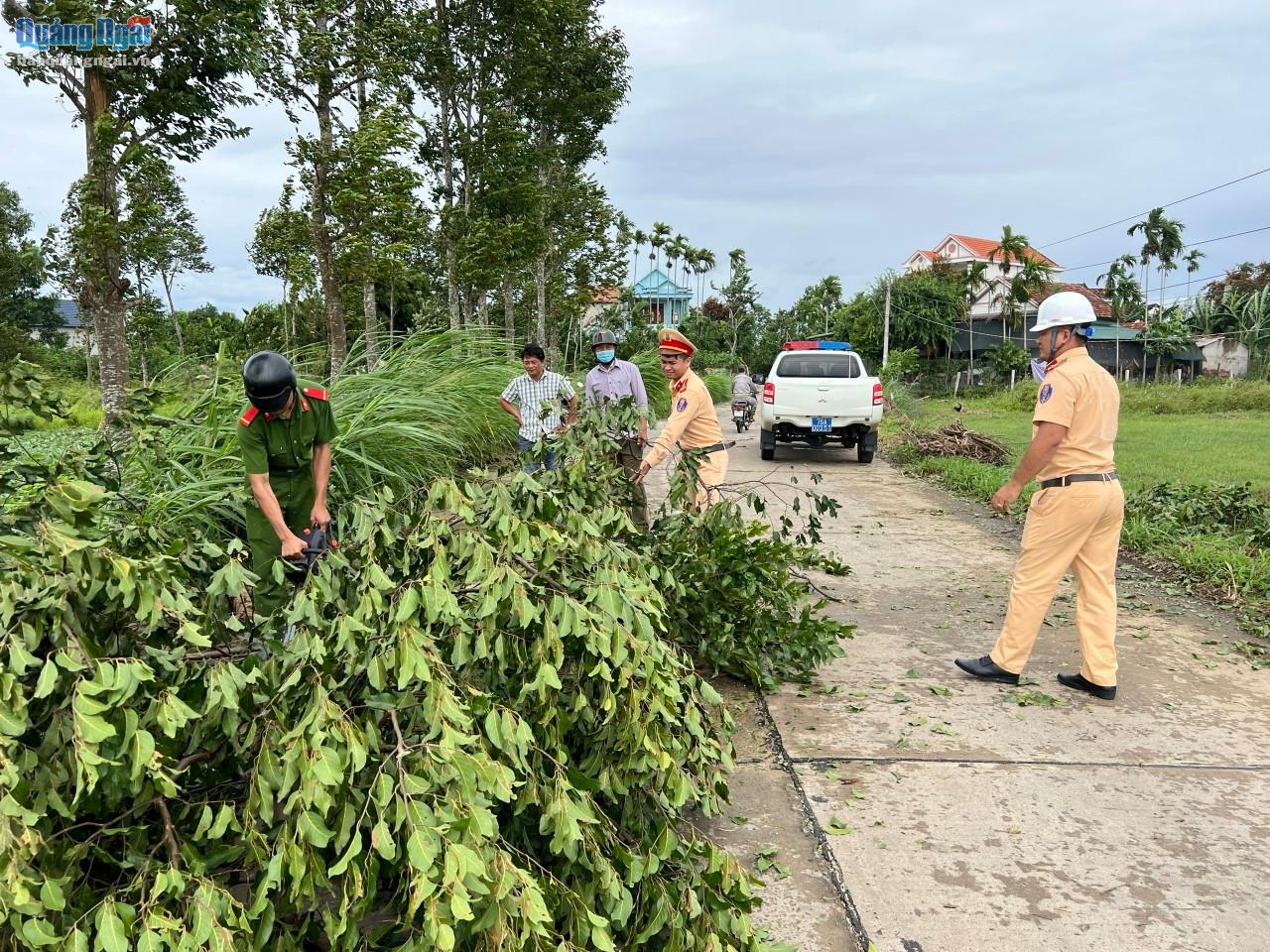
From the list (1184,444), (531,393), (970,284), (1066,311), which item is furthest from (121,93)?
(970,284)

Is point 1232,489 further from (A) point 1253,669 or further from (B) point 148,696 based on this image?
(B) point 148,696

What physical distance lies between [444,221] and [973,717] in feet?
43.5

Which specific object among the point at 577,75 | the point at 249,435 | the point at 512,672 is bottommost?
the point at 512,672

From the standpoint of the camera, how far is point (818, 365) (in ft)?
47.2

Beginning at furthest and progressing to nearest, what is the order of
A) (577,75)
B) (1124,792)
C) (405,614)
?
1. (577,75)
2. (1124,792)
3. (405,614)

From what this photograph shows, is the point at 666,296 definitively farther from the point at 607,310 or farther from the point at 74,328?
the point at 74,328

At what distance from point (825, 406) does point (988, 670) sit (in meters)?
9.28

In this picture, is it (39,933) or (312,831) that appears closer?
(39,933)

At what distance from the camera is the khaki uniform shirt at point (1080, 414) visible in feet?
13.3

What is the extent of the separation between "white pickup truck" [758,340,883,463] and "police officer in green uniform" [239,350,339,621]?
996 cm

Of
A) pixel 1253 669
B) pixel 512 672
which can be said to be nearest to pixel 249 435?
pixel 512 672

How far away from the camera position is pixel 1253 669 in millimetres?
4582

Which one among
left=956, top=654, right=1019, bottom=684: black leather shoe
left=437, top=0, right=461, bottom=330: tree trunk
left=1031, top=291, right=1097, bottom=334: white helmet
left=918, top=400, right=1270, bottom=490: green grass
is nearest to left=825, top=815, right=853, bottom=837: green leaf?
left=956, top=654, right=1019, bottom=684: black leather shoe

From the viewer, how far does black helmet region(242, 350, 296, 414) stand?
3723mm
